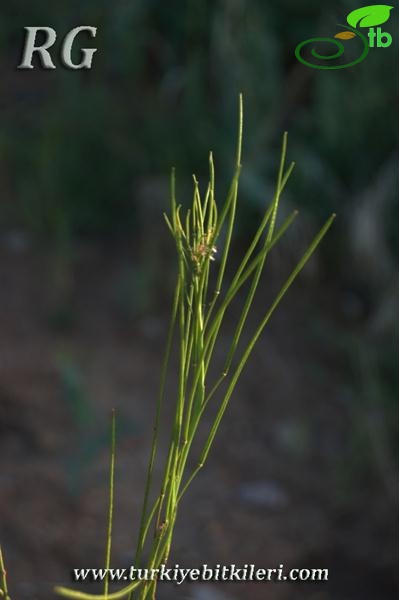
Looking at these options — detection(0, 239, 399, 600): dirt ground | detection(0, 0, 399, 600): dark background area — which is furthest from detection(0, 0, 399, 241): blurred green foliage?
detection(0, 239, 399, 600): dirt ground

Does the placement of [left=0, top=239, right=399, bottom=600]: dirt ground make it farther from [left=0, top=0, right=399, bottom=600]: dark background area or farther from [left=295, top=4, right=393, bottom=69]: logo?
[left=295, top=4, right=393, bottom=69]: logo

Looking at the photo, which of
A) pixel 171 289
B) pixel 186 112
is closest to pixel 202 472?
pixel 171 289

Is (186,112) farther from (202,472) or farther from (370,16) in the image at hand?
(202,472)

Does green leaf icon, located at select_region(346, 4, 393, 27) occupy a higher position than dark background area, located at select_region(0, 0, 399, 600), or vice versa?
green leaf icon, located at select_region(346, 4, 393, 27)

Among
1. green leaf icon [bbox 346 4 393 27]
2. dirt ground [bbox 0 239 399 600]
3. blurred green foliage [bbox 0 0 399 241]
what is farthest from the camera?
blurred green foliage [bbox 0 0 399 241]

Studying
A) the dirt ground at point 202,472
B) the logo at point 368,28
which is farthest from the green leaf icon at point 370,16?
the dirt ground at point 202,472

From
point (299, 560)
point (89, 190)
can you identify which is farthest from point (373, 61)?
point (299, 560)
